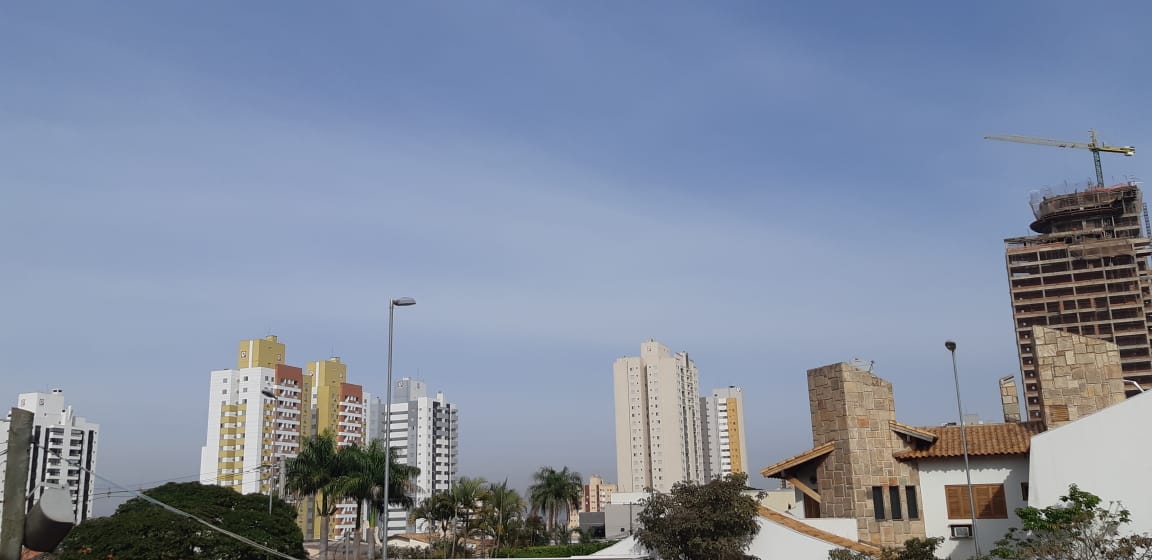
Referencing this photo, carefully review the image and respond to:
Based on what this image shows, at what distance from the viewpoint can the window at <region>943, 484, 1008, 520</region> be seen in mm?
35281

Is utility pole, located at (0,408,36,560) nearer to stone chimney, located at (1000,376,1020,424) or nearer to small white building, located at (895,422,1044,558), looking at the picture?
small white building, located at (895,422,1044,558)

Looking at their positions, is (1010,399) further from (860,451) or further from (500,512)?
(500,512)

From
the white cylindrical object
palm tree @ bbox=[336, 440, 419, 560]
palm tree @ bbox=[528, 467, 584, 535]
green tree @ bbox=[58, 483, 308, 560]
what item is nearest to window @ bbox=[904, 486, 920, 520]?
green tree @ bbox=[58, 483, 308, 560]

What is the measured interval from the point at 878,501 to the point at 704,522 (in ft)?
27.8

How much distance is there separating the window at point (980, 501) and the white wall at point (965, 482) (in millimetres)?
137

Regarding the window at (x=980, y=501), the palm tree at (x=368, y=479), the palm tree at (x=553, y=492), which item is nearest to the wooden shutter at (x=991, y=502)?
the window at (x=980, y=501)

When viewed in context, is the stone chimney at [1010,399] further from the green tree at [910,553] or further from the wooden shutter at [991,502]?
the green tree at [910,553]

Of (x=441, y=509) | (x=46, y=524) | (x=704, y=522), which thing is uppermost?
(x=46, y=524)

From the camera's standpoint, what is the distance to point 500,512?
86.2 meters

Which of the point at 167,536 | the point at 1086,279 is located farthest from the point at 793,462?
the point at 1086,279

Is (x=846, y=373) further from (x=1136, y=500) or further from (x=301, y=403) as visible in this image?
(x=301, y=403)

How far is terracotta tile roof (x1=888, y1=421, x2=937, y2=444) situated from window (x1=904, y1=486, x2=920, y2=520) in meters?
2.03

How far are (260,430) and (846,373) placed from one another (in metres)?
150

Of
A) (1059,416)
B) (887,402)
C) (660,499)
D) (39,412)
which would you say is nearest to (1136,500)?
(1059,416)
